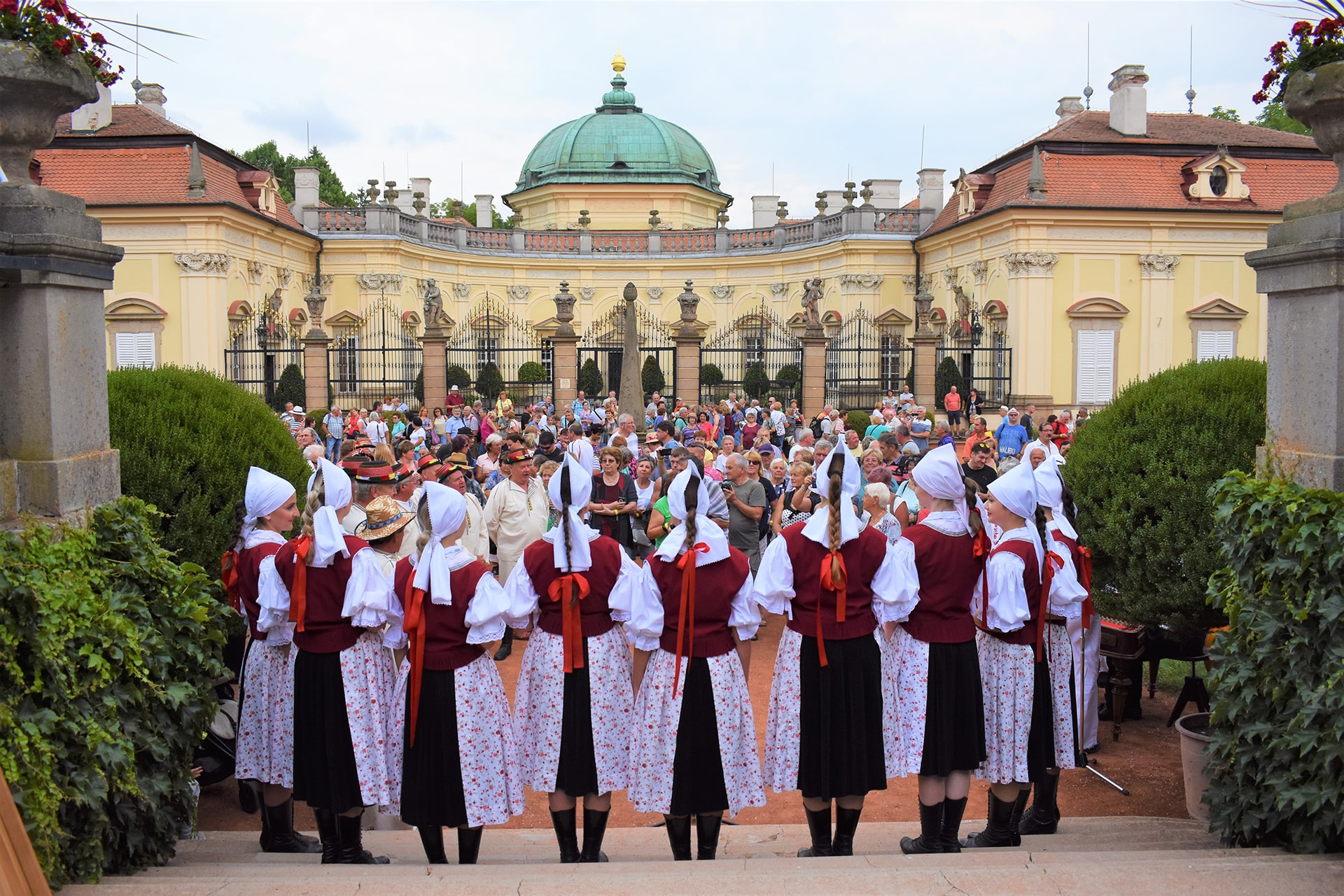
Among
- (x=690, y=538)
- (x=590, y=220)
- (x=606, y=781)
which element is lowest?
(x=606, y=781)

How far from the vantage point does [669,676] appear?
18.4 feet

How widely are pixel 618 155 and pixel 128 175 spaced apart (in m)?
19.9

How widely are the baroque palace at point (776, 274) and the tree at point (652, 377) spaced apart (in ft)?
3.46

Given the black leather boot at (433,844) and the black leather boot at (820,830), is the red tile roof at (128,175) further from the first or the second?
the black leather boot at (820,830)

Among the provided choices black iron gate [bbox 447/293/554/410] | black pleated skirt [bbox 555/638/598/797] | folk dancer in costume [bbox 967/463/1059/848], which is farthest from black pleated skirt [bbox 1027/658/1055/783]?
black iron gate [bbox 447/293/554/410]

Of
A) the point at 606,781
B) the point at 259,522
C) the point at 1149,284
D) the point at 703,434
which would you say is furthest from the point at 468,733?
the point at 1149,284

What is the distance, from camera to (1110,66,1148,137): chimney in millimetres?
31453

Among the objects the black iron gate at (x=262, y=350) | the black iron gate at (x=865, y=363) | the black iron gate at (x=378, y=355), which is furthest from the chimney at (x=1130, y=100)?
the black iron gate at (x=262, y=350)

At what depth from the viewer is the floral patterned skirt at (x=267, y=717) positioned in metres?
5.76

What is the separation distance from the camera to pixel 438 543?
17.6 feet

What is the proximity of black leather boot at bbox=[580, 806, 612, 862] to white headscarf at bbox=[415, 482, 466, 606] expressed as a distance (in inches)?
54.2

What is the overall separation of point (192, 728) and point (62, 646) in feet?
3.81

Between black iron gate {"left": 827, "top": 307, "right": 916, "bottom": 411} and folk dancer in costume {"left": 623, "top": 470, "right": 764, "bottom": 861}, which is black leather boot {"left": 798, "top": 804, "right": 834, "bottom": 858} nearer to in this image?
folk dancer in costume {"left": 623, "top": 470, "right": 764, "bottom": 861}

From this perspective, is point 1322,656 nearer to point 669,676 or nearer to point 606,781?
point 669,676
